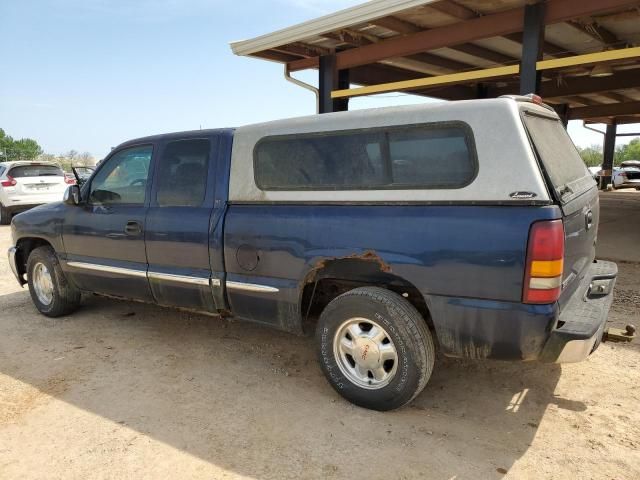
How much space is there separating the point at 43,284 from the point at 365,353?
3.84 meters

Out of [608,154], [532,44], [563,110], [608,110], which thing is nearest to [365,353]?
[532,44]

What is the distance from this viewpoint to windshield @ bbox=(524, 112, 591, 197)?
2.73m

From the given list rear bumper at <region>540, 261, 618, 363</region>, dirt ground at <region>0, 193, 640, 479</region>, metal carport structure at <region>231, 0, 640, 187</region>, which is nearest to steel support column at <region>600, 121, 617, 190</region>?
metal carport structure at <region>231, 0, 640, 187</region>

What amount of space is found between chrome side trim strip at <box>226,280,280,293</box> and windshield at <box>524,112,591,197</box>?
6.18 ft

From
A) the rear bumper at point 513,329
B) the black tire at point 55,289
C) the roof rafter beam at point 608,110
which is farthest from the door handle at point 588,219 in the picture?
the roof rafter beam at point 608,110

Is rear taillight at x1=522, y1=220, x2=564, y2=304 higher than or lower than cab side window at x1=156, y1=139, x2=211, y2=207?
lower

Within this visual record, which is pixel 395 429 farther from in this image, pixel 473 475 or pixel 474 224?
pixel 474 224

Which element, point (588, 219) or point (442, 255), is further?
point (588, 219)

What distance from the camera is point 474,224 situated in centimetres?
258

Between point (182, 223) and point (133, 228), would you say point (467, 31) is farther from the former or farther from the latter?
point (133, 228)

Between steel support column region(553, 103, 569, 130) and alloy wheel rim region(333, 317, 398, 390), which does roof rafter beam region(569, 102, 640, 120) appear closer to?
steel support column region(553, 103, 569, 130)

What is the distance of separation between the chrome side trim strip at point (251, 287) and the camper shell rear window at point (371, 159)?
71 cm

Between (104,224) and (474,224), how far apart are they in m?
3.29

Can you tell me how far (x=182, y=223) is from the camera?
379 cm
